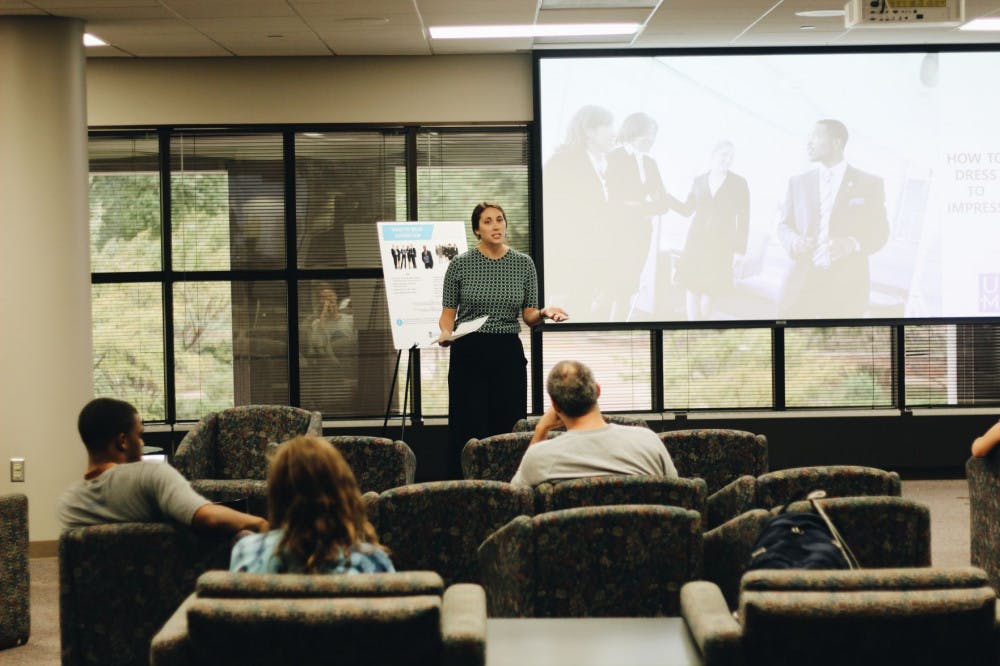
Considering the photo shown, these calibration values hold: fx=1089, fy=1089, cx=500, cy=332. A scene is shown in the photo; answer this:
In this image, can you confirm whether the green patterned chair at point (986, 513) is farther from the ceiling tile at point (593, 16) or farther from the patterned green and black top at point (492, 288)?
the ceiling tile at point (593, 16)

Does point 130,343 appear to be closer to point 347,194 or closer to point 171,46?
point 347,194

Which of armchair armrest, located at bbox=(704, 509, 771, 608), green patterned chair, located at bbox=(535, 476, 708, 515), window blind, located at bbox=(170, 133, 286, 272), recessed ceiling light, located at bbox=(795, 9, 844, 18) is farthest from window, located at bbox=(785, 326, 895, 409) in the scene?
green patterned chair, located at bbox=(535, 476, 708, 515)

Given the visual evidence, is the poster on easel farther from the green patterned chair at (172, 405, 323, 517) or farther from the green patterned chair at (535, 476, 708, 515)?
the green patterned chair at (535, 476, 708, 515)

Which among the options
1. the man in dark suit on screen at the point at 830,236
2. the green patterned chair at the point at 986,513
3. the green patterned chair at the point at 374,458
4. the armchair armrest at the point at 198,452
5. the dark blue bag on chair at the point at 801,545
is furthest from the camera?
the man in dark suit on screen at the point at 830,236

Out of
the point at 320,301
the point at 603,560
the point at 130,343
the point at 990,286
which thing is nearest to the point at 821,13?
the point at 990,286

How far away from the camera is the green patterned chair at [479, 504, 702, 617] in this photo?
9.62ft

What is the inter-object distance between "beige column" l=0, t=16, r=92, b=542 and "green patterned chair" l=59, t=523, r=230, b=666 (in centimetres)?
391

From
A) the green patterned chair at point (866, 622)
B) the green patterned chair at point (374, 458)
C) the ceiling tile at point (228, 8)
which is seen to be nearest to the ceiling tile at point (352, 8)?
the ceiling tile at point (228, 8)

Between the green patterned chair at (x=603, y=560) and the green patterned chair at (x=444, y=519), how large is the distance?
270mm

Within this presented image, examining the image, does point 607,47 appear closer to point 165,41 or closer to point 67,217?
point 165,41

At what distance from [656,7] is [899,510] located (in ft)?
15.6

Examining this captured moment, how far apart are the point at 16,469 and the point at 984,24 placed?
7241 millimetres

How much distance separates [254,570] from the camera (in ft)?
8.25

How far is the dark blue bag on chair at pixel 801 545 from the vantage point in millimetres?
2629
